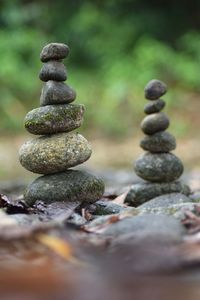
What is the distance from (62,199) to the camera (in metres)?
4.12

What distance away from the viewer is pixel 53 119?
14.0ft

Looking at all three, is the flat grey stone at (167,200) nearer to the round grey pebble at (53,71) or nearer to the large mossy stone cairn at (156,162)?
the large mossy stone cairn at (156,162)

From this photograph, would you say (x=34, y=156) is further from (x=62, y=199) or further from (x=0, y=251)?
(x=0, y=251)

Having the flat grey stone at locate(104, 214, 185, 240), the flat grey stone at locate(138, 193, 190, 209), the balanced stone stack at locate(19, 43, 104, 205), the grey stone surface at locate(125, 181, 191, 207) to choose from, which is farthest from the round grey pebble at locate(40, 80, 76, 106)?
the flat grey stone at locate(104, 214, 185, 240)

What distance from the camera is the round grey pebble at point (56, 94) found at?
4.33 m

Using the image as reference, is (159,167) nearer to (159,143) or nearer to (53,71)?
(159,143)

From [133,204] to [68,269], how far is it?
2.95 m

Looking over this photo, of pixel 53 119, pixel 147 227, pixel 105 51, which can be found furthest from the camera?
pixel 105 51

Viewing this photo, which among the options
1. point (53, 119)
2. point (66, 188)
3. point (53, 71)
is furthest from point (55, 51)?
point (66, 188)

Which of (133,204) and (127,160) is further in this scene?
(127,160)

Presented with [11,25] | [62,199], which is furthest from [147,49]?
[62,199]

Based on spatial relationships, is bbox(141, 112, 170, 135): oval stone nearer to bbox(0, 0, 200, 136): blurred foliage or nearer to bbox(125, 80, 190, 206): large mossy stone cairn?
bbox(125, 80, 190, 206): large mossy stone cairn

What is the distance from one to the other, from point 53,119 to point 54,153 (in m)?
0.26

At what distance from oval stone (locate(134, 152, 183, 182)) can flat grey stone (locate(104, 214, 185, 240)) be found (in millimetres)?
2233
